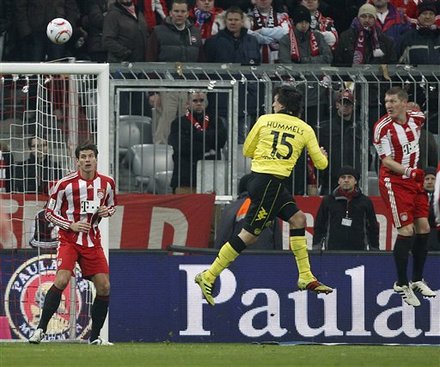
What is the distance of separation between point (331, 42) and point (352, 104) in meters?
1.97

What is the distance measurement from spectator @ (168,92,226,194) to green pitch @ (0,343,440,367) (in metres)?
3.46

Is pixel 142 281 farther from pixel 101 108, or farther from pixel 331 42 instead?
pixel 331 42

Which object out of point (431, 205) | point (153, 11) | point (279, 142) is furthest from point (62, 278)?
point (153, 11)

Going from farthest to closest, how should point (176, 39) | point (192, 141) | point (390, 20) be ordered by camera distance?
point (390, 20) < point (176, 39) < point (192, 141)

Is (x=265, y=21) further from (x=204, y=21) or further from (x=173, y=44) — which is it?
(x=173, y=44)

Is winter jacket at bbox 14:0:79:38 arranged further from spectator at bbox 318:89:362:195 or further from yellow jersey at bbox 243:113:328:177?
yellow jersey at bbox 243:113:328:177

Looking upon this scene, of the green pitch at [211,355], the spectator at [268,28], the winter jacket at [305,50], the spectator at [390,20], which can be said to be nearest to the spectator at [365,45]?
the winter jacket at [305,50]

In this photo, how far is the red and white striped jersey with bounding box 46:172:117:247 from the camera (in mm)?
15633

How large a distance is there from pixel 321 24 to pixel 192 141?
10.3ft

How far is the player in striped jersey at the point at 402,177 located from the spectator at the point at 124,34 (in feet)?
16.6

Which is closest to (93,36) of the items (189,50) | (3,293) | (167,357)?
(189,50)

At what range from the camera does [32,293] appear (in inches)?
677

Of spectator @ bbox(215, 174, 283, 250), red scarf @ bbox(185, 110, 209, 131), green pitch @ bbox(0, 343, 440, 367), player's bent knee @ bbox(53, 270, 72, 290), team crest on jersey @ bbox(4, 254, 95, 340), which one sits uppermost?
red scarf @ bbox(185, 110, 209, 131)

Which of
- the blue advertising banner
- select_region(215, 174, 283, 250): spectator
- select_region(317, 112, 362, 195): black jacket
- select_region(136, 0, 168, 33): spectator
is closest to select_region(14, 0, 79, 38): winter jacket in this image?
select_region(136, 0, 168, 33): spectator
